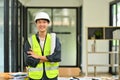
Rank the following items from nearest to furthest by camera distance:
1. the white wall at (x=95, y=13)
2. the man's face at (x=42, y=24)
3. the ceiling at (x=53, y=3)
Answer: the man's face at (x=42, y=24) < the white wall at (x=95, y=13) < the ceiling at (x=53, y=3)

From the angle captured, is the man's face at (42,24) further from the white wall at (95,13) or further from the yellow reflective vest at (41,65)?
the white wall at (95,13)

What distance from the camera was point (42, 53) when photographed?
2.47m

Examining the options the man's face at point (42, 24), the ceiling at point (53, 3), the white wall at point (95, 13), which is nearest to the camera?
the man's face at point (42, 24)

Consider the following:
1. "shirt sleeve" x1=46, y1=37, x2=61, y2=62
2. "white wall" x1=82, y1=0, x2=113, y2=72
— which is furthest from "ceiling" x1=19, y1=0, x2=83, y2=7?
"shirt sleeve" x1=46, y1=37, x2=61, y2=62

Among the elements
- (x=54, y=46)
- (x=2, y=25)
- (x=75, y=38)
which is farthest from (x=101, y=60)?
(x=54, y=46)

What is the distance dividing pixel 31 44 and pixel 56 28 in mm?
7719

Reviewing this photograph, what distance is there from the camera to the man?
8.00 feet

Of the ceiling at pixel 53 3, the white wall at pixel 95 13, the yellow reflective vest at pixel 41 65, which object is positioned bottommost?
the yellow reflective vest at pixel 41 65

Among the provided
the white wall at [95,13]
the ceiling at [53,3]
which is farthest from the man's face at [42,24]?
the ceiling at [53,3]

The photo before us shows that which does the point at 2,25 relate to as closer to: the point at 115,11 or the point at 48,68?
the point at 48,68

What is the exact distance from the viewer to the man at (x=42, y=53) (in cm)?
244

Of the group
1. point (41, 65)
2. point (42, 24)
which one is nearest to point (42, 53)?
point (41, 65)

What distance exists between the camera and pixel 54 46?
2.47 m

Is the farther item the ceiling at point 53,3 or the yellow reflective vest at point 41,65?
the ceiling at point 53,3
